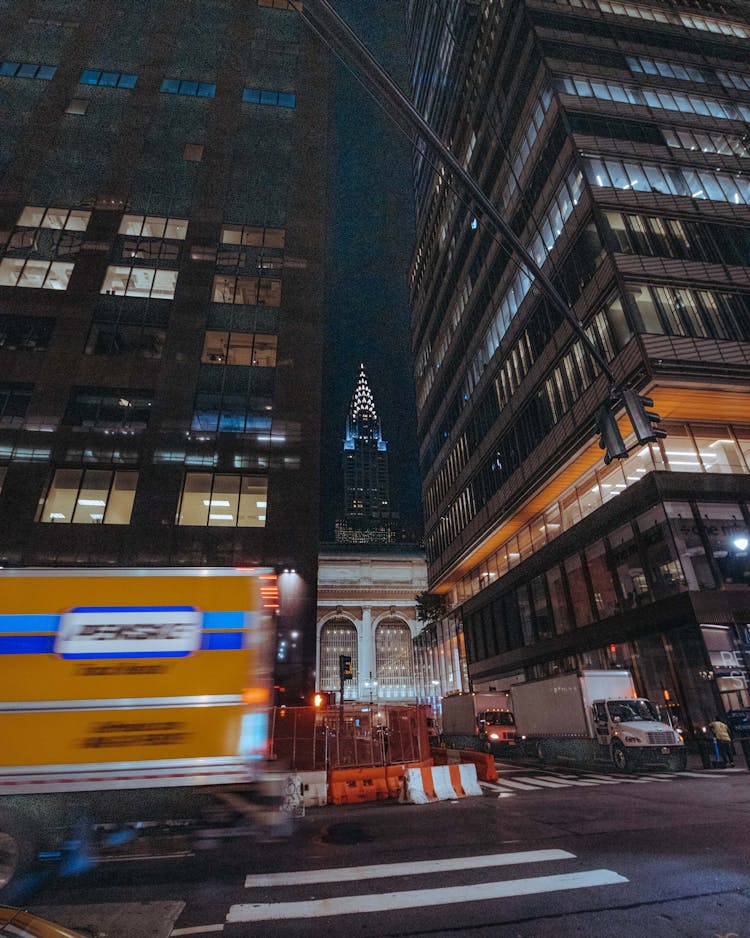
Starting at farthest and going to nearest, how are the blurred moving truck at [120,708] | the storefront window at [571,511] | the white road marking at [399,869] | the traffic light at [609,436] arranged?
the storefront window at [571,511]
the traffic light at [609,436]
the white road marking at [399,869]
the blurred moving truck at [120,708]

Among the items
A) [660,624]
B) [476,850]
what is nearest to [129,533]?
[476,850]

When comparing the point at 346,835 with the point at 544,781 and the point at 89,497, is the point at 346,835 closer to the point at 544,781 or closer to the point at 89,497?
the point at 544,781

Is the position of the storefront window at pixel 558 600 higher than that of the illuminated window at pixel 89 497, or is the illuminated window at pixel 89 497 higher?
the illuminated window at pixel 89 497

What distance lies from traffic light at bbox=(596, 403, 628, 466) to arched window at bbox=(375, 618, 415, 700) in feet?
280

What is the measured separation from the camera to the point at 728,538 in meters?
22.4

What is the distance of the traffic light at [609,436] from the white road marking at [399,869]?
18.6ft

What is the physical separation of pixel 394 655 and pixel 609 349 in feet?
250

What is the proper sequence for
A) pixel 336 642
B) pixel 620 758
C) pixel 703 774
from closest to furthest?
pixel 703 774 → pixel 620 758 → pixel 336 642

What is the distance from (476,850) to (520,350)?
33.7 m

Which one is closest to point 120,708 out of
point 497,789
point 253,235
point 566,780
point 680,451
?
point 497,789

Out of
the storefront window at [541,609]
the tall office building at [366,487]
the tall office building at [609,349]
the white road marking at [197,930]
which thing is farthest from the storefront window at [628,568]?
the tall office building at [366,487]

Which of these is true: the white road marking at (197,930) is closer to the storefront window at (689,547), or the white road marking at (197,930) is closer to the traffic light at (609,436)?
the traffic light at (609,436)

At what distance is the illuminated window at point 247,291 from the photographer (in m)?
25.6

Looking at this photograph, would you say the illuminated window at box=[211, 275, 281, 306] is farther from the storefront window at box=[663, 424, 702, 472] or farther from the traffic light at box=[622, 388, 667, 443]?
the storefront window at box=[663, 424, 702, 472]
